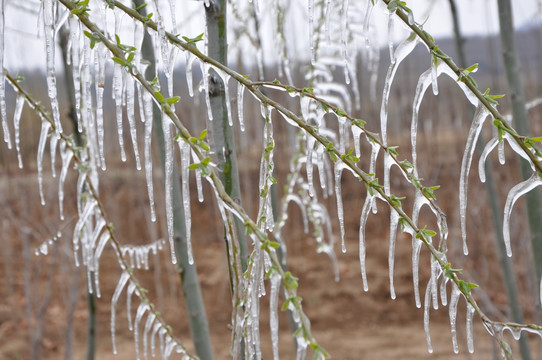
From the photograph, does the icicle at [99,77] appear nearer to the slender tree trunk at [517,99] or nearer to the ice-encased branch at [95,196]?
the ice-encased branch at [95,196]

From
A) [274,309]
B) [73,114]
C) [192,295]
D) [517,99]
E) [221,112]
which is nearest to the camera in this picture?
[274,309]

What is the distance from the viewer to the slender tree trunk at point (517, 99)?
1646 millimetres

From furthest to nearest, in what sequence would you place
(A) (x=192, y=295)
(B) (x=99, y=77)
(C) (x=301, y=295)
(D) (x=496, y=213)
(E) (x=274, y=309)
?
(C) (x=301, y=295), (D) (x=496, y=213), (A) (x=192, y=295), (B) (x=99, y=77), (E) (x=274, y=309)

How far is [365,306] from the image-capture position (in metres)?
6.11

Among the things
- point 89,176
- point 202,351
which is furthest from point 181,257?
point 89,176

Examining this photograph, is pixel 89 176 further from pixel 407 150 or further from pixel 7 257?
pixel 407 150

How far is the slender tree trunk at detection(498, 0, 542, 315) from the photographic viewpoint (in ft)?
5.40

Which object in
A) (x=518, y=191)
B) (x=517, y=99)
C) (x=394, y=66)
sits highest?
(x=517, y=99)

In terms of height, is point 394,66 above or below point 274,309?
above

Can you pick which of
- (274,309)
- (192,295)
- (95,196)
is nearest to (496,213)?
(192,295)

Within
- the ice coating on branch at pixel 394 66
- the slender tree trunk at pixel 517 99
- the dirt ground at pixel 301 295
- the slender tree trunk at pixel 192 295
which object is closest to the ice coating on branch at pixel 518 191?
the ice coating on branch at pixel 394 66

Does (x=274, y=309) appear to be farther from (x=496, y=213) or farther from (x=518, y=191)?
(x=496, y=213)

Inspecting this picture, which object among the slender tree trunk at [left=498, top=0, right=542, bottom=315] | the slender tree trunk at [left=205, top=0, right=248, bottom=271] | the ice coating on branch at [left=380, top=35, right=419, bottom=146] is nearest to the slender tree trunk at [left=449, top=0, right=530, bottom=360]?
the slender tree trunk at [left=498, top=0, right=542, bottom=315]

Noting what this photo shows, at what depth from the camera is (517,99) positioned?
169 cm
